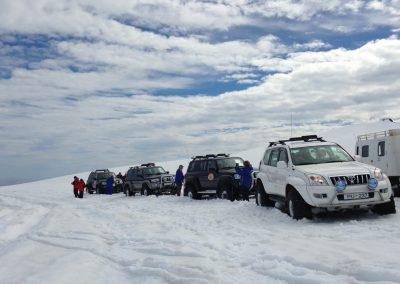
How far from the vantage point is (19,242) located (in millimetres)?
10477

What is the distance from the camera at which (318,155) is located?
1234 centimetres

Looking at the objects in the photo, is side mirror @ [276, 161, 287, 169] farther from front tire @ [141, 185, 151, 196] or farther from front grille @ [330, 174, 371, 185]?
front tire @ [141, 185, 151, 196]

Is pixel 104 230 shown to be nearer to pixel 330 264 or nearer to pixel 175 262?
pixel 175 262

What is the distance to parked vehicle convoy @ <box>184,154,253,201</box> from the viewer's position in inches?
737

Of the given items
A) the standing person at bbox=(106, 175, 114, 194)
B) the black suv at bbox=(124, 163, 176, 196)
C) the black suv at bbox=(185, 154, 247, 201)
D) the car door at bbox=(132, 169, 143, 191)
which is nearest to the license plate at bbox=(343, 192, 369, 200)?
the black suv at bbox=(185, 154, 247, 201)

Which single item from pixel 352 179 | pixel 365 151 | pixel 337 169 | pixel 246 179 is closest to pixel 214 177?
pixel 246 179

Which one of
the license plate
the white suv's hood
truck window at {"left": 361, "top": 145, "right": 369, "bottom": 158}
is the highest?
truck window at {"left": 361, "top": 145, "right": 369, "bottom": 158}

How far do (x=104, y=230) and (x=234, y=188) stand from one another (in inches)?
312

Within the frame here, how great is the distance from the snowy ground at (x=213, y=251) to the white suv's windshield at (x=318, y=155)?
4.62 ft

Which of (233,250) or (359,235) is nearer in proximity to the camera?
(233,250)

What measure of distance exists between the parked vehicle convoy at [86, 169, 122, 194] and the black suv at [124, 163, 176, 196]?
222 inches

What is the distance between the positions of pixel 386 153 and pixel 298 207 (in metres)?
6.89

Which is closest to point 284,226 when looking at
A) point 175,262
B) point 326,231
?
point 326,231

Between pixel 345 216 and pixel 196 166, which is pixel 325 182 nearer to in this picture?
pixel 345 216
